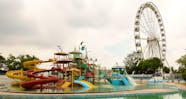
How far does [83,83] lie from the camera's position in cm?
2981

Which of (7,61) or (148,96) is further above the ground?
(7,61)

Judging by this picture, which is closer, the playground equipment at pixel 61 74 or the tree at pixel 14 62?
the playground equipment at pixel 61 74

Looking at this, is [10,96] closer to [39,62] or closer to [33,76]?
[33,76]

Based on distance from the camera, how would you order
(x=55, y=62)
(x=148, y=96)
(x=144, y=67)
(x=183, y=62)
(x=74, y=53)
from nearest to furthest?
1. (x=148, y=96)
2. (x=55, y=62)
3. (x=74, y=53)
4. (x=183, y=62)
5. (x=144, y=67)

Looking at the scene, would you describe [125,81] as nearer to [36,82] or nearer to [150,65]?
[36,82]

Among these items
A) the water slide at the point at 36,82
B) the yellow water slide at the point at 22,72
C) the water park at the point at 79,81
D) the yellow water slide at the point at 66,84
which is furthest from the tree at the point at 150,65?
the water slide at the point at 36,82

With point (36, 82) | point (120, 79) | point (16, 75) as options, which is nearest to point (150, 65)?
point (120, 79)

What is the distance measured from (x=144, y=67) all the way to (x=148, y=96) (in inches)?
1525

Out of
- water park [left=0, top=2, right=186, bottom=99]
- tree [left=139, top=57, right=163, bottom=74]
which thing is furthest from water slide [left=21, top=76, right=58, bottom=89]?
tree [left=139, top=57, right=163, bottom=74]

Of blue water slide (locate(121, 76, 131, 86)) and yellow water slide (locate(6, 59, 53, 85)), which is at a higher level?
yellow water slide (locate(6, 59, 53, 85))

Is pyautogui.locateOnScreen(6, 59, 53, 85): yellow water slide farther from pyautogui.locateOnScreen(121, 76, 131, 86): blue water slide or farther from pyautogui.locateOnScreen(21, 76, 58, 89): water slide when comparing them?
pyautogui.locateOnScreen(121, 76, 131, 86): blue water slide

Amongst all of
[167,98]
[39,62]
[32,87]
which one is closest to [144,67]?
[39,62]

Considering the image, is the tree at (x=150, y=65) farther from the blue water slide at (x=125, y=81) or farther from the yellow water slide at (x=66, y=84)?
the yellow water slide at (x=66, y=84)

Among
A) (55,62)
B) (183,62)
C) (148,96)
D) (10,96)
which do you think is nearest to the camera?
(10,96)
